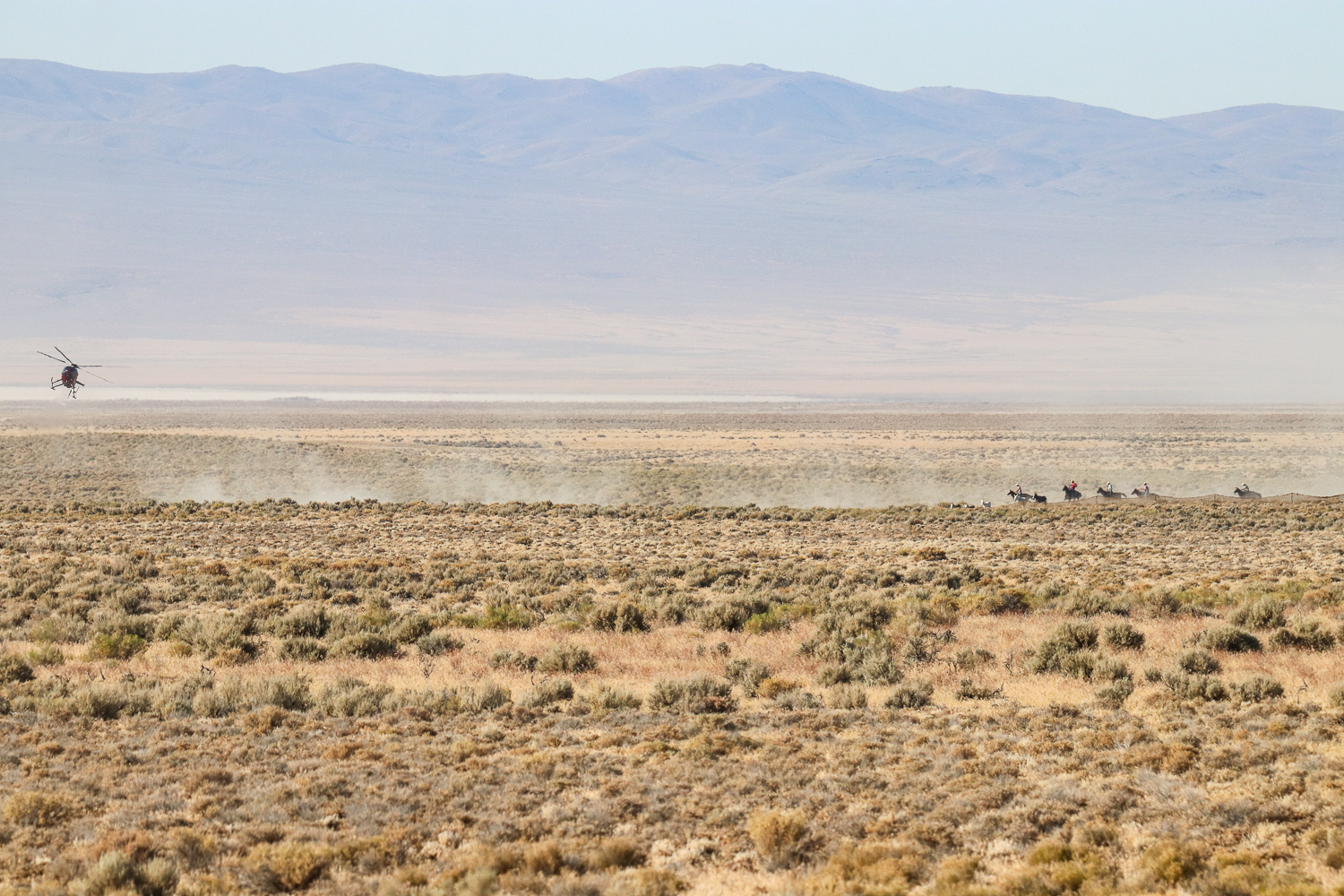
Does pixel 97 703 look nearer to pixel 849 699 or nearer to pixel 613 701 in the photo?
pixel 613 701

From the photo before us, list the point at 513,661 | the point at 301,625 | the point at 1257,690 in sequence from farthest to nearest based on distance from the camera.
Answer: the point at 301,625, the point at 513,661, the point at 1257,690

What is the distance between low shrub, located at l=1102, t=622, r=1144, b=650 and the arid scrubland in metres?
0.06

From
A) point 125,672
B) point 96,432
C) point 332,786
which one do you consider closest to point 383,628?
point 125,672

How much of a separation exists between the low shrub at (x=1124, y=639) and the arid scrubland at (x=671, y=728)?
58mm

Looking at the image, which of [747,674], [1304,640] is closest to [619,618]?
[747,674]

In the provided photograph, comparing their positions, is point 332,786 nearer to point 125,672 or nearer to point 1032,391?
point 125,672

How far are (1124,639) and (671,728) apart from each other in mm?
6958

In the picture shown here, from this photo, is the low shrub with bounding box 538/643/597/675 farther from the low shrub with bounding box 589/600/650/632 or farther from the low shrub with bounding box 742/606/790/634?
the low shrub with bounding box 742/606/790/634

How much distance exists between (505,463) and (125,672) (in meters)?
44.1

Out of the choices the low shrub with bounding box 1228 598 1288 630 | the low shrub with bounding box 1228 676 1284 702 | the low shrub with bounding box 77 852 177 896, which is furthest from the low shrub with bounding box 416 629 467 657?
the low shrub with bounding box 1228 598 1288 630

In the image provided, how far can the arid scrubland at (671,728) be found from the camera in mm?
7613

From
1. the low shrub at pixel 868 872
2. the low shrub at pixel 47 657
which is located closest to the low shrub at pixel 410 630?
the low shrub at pixel 47 657

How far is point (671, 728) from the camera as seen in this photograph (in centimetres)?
1109

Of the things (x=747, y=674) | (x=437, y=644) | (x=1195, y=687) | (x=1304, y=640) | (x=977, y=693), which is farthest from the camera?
(x=437, y=644)
